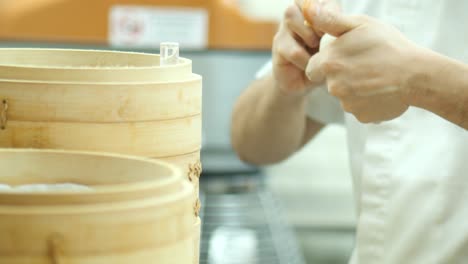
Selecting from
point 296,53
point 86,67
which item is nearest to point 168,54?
point 86,67

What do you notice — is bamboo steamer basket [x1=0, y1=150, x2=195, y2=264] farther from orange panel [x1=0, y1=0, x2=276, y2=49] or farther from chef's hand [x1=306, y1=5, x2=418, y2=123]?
orange panel [x1=0, y1=0, x2=276, y2=49]

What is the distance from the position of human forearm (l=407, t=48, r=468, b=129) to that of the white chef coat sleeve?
450 mm

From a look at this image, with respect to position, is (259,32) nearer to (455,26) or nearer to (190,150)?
(455,26)

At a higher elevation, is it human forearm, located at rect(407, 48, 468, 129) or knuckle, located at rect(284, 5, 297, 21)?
knuckle, located at rect(284, 5, 297, 21)

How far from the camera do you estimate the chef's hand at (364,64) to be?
1.10 metres

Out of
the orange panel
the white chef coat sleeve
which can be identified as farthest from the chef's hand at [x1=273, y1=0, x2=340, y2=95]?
the orange panel

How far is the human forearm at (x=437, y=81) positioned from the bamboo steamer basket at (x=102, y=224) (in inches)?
19.4

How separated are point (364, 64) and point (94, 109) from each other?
0.44 metres

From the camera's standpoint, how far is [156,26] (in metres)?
2.51

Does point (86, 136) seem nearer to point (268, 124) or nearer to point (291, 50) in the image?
point (291, 50)

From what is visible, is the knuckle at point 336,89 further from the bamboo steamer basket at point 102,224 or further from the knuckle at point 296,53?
the bamboo steamer basket at point 102,224

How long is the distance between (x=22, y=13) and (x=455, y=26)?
4.87 ft

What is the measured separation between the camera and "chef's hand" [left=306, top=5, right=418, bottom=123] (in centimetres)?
110

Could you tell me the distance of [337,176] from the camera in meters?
3.23
